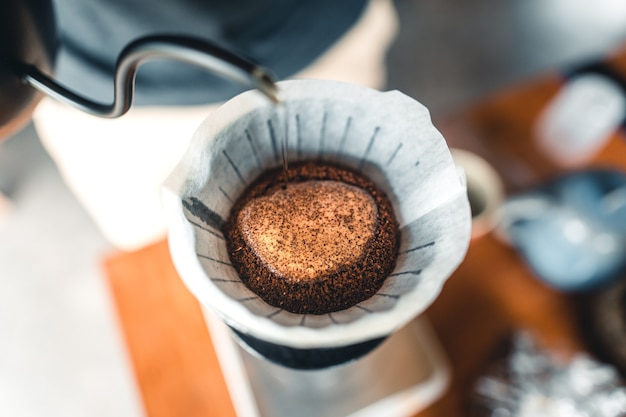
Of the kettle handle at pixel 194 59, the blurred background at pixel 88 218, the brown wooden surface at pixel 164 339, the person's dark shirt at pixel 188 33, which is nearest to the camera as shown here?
the kettle handle at pixel 194 59

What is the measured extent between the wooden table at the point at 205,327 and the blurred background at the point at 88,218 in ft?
0.75

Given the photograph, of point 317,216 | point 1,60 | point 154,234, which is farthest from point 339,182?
point 154,234

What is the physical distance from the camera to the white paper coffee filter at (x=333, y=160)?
303 millimetres

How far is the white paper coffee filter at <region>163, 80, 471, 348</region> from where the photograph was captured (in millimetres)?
303

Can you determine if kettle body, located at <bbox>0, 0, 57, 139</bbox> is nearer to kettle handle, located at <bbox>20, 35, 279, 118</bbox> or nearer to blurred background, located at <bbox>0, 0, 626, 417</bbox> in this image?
kettle handle, located at <bbox>20, 35, 279, 118</bbox>

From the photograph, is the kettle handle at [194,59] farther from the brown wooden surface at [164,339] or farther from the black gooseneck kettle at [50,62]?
the brown wooden surface at [164,339]

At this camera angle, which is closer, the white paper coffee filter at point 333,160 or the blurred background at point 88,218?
the white paper coffee filter at point 333,160

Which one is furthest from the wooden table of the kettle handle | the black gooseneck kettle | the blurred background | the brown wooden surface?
the kettle handle

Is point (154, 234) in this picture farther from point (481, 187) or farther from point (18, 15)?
point (18, 15)

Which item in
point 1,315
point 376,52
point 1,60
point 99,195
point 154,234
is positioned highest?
point 1,60

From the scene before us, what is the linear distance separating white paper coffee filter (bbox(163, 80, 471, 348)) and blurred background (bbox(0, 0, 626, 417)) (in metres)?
0.70

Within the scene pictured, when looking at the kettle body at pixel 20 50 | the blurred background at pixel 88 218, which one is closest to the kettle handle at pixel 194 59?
the kettle body at pixel 20 50

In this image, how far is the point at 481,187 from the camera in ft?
2.39

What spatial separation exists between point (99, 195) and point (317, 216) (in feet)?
2.61
